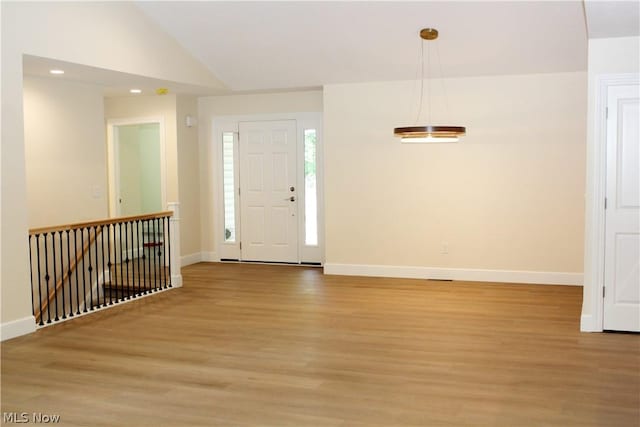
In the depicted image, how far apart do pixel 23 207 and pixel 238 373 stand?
8.08ft

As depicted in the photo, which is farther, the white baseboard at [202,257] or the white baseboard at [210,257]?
the white baseboard at [210,257]

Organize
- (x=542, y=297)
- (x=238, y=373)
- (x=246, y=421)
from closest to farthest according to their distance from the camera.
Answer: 1. (x=246, y=421)
2. (x=238, y=373)
3. (x=542, y=297)

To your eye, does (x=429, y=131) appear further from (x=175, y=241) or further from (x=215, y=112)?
(x=215, y=112)

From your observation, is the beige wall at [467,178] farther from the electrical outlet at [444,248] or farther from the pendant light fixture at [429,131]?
the pendant light fixture at [429,131]

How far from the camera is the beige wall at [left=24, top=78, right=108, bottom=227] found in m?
6.97

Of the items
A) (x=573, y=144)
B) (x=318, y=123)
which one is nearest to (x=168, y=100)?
(x=318, y=123)

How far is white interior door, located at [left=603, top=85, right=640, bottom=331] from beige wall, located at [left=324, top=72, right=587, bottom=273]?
2142 mm

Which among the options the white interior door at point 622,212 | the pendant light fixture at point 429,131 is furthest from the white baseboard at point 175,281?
the white interior door at point 622,212

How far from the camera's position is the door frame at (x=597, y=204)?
4969 mm

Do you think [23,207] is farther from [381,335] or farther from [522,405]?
[522,405]

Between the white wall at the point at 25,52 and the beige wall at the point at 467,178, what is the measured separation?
284 centimetres

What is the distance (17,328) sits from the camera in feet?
16.8

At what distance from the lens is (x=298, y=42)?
6.97 meters

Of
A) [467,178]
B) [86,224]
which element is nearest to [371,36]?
[467,178]
